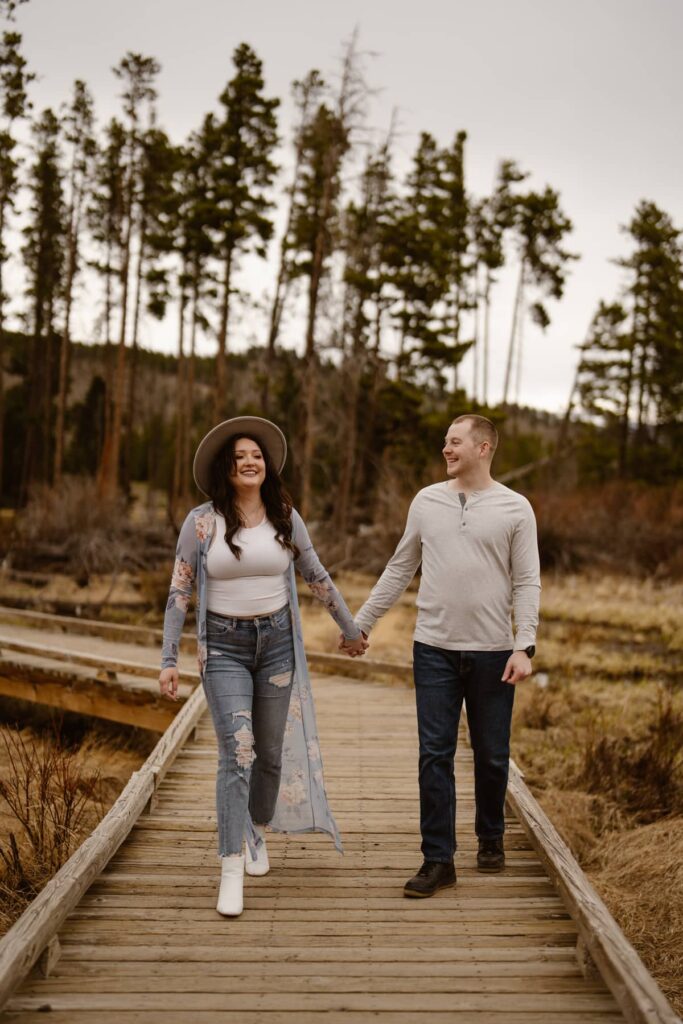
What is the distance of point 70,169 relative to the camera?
28.6m

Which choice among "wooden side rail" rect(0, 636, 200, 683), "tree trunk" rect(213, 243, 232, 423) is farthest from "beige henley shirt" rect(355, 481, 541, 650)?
"tree trunk" rect(213, 243, 232, 423)

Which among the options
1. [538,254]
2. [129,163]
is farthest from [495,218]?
→ [129,163]

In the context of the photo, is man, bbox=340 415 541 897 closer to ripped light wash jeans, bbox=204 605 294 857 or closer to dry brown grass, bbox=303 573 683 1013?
ripped light wash jeans, bbox=204 605 294 857

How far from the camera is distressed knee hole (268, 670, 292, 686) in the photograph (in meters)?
3.90

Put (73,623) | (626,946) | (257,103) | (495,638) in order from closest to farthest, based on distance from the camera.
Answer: (626,946) → (495,638) → (73,623) → (257,103)

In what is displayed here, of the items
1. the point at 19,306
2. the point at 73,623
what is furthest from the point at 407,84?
the point at 73,623

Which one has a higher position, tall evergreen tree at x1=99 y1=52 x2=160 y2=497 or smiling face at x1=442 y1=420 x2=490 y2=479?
tall evergreen tree at x1=99 y1=52 x2=160 y2=497

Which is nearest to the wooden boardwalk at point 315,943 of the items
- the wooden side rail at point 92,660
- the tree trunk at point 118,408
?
the wooden side rail at point 92,660

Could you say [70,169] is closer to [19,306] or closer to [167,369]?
[19,306]

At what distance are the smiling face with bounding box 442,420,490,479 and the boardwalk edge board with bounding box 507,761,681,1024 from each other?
1.79 m

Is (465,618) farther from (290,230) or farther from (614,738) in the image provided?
(290,230)

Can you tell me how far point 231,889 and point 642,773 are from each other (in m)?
4.91

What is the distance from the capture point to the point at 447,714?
396cm

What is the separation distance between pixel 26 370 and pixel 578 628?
28.4 meters
